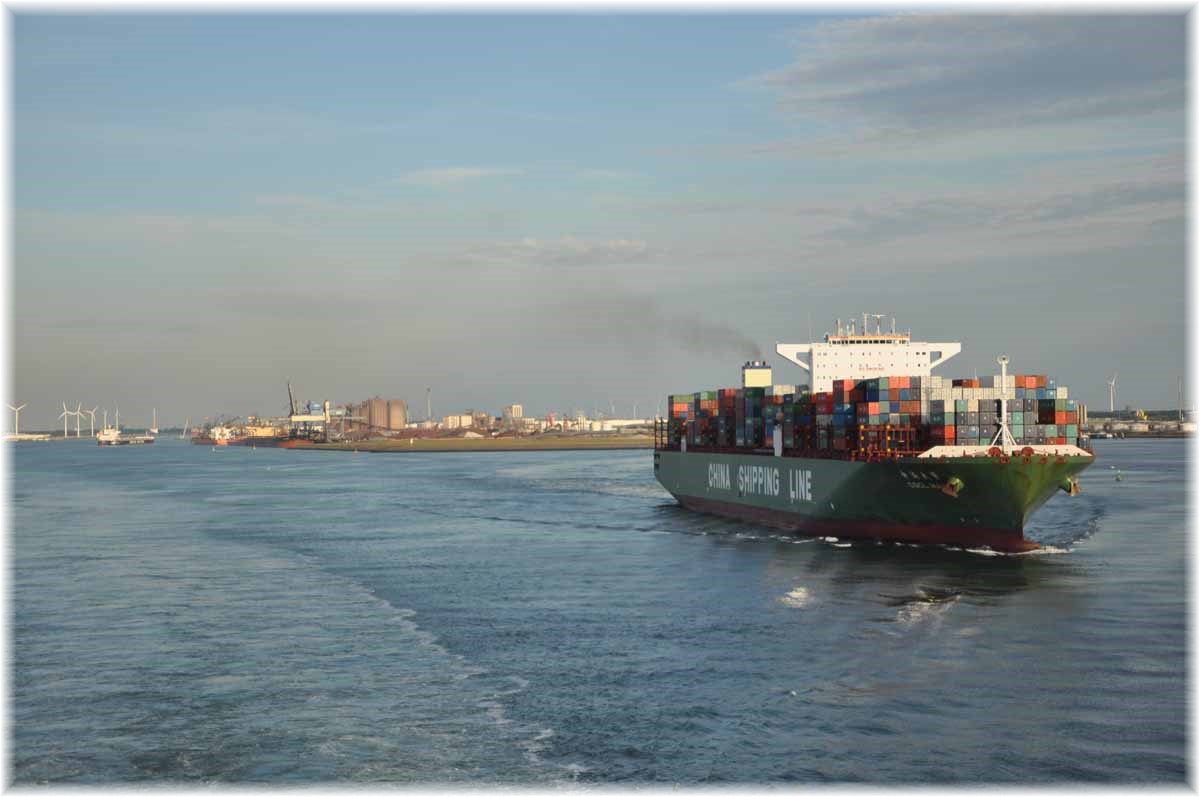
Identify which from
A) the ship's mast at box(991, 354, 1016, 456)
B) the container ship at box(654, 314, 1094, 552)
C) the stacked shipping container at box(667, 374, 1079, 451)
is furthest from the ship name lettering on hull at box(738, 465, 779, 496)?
the ship's mast at box(991, 354, 1016, 456)

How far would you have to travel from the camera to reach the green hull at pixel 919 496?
44.7 metres

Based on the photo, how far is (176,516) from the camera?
239 feet

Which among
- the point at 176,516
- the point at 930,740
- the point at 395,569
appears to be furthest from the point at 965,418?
the point at 176,516

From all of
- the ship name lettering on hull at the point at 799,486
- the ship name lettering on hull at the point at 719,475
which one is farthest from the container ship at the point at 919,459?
the ship name lettering on hull at the point at 719,475

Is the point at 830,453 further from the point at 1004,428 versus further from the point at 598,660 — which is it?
the point at 598,660

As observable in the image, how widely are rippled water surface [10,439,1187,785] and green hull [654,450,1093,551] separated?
48.7 inches

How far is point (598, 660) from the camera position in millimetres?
28172

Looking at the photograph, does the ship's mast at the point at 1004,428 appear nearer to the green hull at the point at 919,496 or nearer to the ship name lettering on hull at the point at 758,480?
the green hull at the point at 919,496

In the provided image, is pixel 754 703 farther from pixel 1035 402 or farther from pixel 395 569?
pixel 1035 402

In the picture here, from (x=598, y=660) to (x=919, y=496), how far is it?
23043mm

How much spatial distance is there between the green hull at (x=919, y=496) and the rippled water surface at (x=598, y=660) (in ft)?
4.06

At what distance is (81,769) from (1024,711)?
18.2 metres

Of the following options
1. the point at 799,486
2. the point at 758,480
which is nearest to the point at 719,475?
the point at 758,480

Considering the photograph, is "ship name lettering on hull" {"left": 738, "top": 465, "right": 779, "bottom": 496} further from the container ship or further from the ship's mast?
the ship's mast
